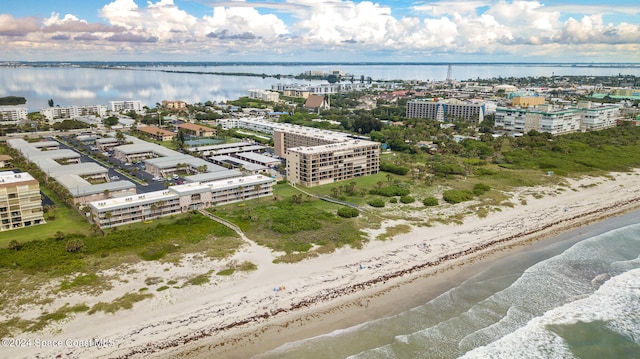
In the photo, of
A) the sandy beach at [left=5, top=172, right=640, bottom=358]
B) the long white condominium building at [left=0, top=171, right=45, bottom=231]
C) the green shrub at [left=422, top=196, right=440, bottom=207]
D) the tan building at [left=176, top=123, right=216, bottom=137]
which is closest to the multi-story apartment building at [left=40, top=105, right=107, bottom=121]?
the tan building at [left=176, top=123, right=216, bottom=137]

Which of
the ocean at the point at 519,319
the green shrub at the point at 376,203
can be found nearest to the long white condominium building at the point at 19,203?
the ocean at the point at 519,319

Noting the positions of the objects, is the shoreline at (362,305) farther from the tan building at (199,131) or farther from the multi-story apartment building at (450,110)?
the multi-story apartment building at (450,110)

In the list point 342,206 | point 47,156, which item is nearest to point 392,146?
point 342,206

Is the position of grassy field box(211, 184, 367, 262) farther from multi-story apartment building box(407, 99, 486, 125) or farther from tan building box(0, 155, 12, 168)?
multi-story apartment building box(407, 99, 486, 125)

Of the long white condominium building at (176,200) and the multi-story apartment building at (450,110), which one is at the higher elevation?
the multi-story apartment building at (450,110)

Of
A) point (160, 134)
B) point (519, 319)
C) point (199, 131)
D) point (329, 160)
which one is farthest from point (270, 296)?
point (199, 131)
